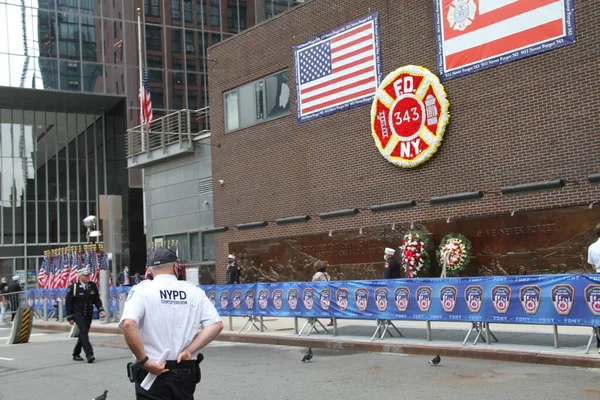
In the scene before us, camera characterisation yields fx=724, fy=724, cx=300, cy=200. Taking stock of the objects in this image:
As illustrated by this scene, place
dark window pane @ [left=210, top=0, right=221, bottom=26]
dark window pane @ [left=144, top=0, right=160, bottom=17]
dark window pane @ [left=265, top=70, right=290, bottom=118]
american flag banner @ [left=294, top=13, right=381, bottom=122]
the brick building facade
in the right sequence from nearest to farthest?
the brick building facade, american flag banner @ [left=294, top=13, right=381, bottom=122], dark window pane @ [left=265, top=70, right=290, bottom=118], dark window pane @ [left=144, top=0, right=160, bottom=17], dark window pane @ [left=210, top=0, right=221, bottom=26]

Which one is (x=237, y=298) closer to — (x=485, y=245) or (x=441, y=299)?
(x=485, y=245)

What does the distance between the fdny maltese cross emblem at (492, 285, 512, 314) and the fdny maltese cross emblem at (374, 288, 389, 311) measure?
2.37 metres

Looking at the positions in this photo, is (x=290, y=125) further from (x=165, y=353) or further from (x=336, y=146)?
(x=165, y=353)

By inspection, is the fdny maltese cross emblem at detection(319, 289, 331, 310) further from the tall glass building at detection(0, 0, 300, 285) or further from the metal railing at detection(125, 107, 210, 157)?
the tall glass building at detection(0, 0, 300, 285)

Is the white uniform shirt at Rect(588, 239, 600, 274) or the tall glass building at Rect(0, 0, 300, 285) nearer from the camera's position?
the white uniform shirt at Rect(588, 239, 600, 274)

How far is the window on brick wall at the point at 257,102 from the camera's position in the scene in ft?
78.5

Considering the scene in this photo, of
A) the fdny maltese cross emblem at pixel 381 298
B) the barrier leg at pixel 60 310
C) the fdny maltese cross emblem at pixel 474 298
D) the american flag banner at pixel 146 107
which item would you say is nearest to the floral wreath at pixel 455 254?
the fdny maltese cross emblem at pixel 381 298

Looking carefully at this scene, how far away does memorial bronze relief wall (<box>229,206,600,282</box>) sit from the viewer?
1586cm

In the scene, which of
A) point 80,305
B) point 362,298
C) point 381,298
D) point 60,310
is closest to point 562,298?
point 381,298

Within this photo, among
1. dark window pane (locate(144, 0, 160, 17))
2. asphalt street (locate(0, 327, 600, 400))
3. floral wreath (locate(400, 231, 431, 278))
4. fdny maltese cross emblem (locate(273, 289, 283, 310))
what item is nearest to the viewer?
asphalt street (locate(0, 327, 600, 400))

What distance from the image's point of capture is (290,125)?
23.4m

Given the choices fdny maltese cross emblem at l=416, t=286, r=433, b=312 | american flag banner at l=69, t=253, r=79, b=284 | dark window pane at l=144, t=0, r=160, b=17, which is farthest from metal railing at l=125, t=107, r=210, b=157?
fdny maltese cross emblem at l=416, t=286, r=433, b=312

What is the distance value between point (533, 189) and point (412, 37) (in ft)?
18.5

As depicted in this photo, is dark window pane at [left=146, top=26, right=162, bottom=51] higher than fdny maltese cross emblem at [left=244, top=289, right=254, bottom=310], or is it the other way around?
dark window pane at [left=146, top=26, right=162, bottom=51]
